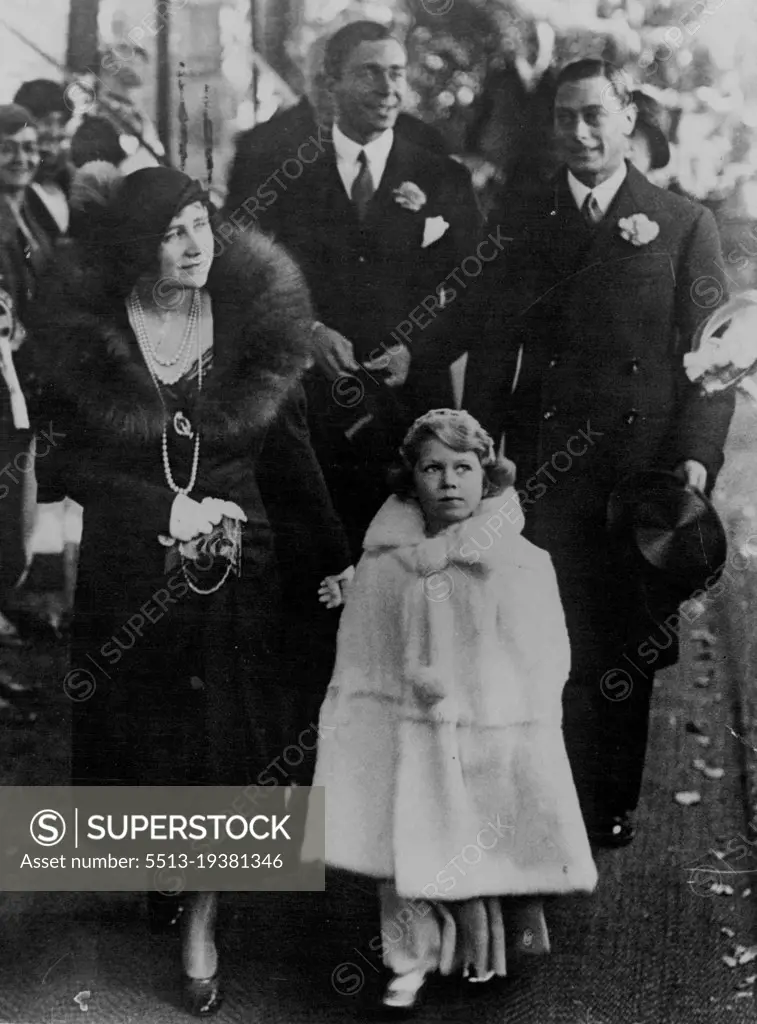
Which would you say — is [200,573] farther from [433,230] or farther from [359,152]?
[359,152]

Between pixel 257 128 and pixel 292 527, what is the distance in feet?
3.80

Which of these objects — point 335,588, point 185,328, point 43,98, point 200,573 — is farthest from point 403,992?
point 43,98

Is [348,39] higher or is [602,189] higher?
[348,39]

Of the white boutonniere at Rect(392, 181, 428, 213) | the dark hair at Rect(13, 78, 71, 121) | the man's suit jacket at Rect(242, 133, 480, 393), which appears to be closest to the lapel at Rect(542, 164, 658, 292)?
the man's suit jacket at Rect(242, 133, 480, 393)

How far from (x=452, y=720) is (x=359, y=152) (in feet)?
5.42

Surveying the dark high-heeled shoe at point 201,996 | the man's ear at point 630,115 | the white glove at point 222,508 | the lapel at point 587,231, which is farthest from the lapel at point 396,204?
the dark high-heeled shoe at point 201,996

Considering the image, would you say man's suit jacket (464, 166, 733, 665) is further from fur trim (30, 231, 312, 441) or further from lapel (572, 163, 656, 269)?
fur trim (30, 231, 312, 441)

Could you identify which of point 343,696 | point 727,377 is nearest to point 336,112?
point 727,377

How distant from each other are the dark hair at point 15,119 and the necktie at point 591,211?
5.31 ft

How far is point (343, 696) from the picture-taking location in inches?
115

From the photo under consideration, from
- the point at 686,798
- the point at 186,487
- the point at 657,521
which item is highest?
the point at 186,487

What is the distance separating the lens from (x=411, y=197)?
9.75 ft

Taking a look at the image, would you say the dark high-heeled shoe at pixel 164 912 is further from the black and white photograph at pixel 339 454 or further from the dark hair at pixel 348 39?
the dark hair at pixel 348 39

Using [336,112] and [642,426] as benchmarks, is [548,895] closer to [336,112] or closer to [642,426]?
[642,426]
